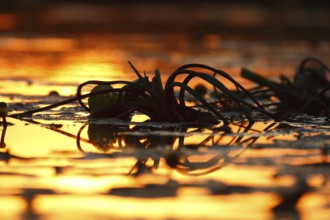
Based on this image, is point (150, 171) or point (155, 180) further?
point (150, 171)

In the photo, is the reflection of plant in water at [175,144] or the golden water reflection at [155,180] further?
the reflection of plant in water at [175,144]

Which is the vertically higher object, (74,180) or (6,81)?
(6,81)

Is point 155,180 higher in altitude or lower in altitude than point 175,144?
lower

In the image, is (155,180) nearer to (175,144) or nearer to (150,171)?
(150,171)

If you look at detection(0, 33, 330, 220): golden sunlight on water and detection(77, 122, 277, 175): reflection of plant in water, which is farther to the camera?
detection(77, 122, 277, 175): reflection of plant in water

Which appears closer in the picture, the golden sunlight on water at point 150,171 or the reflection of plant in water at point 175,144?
the golden sunlight on water at point 150,171

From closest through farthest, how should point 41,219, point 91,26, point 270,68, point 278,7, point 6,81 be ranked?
point 41,219 < point 6,81 < point 270,68 < point 91,26 < point 278,7

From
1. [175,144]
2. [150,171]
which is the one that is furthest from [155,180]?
[175,144]

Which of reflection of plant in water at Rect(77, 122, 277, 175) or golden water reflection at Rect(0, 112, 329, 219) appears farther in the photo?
reflection of plant in water at Rect(77, 122, 277, 175)

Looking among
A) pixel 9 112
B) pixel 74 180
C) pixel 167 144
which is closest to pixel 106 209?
pixel 74 180

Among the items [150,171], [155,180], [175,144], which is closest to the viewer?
[155,180]

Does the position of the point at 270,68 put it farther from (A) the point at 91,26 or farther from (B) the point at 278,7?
(B) the point at 278,7
